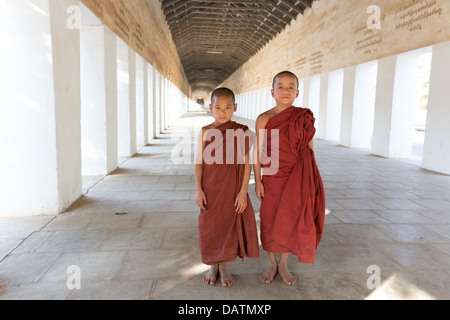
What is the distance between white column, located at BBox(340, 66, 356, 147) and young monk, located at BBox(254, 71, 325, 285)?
9484 mm

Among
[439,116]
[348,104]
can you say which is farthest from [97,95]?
[348,104]

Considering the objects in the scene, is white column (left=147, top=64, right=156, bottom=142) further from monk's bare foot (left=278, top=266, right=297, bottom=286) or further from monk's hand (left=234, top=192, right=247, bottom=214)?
monk's bare foot (left=278, top=266, right=297, bottom=286)

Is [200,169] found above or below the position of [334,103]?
below

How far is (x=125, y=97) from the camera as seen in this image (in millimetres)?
8172

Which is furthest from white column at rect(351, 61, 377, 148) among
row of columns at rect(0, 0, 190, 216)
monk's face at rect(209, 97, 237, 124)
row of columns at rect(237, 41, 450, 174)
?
monk's face at rect(209, 97, 237, 124)

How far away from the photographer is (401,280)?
255cm

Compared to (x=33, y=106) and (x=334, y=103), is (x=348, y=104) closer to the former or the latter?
(x=334, y=103)

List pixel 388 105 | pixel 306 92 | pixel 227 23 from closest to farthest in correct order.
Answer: pixel 388 105 < pixel 306 92 < pixel 227 23

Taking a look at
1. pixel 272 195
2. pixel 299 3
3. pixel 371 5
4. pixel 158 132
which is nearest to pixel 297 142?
pixel 272 195

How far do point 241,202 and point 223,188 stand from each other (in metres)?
0.17

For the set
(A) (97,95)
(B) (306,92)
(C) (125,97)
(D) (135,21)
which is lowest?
(A) (97,95)

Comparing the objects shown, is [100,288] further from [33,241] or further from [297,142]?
[297,142]

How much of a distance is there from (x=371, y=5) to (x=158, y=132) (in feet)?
31.3

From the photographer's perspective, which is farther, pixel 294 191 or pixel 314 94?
pixel 314 94
